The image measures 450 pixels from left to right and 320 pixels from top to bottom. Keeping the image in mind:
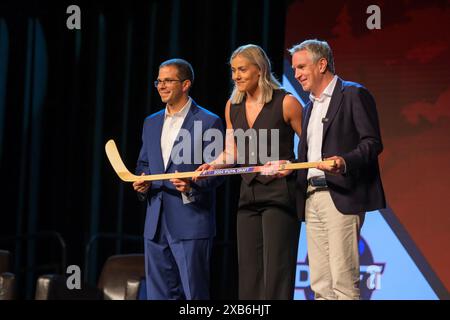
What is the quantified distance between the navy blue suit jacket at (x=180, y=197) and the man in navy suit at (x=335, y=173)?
55 centimetres

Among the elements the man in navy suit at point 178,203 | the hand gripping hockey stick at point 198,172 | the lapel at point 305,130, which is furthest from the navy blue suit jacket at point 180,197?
the lapel at point 305,130

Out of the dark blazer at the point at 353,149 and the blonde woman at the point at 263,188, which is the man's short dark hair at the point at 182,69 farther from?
the dark blazer at the point at 353,149

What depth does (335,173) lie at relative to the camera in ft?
11.3

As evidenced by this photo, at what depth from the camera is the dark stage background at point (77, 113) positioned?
223 inches

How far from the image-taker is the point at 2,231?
600cm

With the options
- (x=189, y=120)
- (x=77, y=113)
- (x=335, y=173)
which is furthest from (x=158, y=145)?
(x=77, y=113)

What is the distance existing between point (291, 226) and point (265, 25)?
1.96 meters

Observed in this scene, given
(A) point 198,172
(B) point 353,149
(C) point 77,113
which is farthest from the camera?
(C) point 77,113

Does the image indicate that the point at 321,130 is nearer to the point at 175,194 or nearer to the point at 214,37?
the point at 175,194

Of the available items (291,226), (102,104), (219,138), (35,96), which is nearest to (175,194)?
(219,138)

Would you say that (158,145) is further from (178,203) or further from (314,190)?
(314,190)

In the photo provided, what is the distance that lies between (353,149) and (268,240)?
58 centimetres

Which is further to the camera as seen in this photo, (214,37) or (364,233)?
(214,37)
